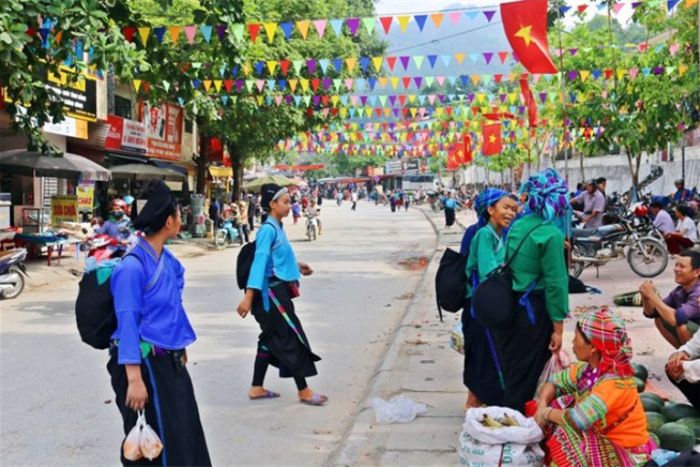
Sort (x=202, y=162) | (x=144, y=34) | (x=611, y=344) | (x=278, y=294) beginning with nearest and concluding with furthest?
(x=611, y=344)
(x=278, y=294)
(x=144, y=34)
(x=202, y=162)

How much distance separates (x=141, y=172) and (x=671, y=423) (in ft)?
60.6

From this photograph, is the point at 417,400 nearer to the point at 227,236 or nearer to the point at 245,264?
the point at 245,264

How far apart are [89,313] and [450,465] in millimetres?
2240

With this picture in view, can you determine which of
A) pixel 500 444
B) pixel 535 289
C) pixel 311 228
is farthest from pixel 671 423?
pixel 311 228

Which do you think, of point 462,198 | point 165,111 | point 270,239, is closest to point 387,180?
point 462,198

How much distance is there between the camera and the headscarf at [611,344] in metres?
3.40

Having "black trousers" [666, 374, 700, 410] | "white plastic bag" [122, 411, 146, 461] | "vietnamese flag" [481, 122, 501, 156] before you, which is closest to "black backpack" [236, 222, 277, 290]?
"white plastic bag" [122, 411, 146, 461]

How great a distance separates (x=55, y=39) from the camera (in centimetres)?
940

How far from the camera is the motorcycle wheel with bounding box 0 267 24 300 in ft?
39.8

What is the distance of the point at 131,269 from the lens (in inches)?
131

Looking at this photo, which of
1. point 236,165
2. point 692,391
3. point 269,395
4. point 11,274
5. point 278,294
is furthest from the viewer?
point 236,165

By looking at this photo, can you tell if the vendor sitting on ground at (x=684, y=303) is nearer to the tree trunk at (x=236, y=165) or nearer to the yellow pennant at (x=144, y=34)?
the yellow pennant at (x=144, y=34)

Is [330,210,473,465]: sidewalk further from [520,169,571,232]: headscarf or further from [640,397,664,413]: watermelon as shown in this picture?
[520,169,571,232]: headscarf

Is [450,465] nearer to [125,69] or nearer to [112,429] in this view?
[112,429]
